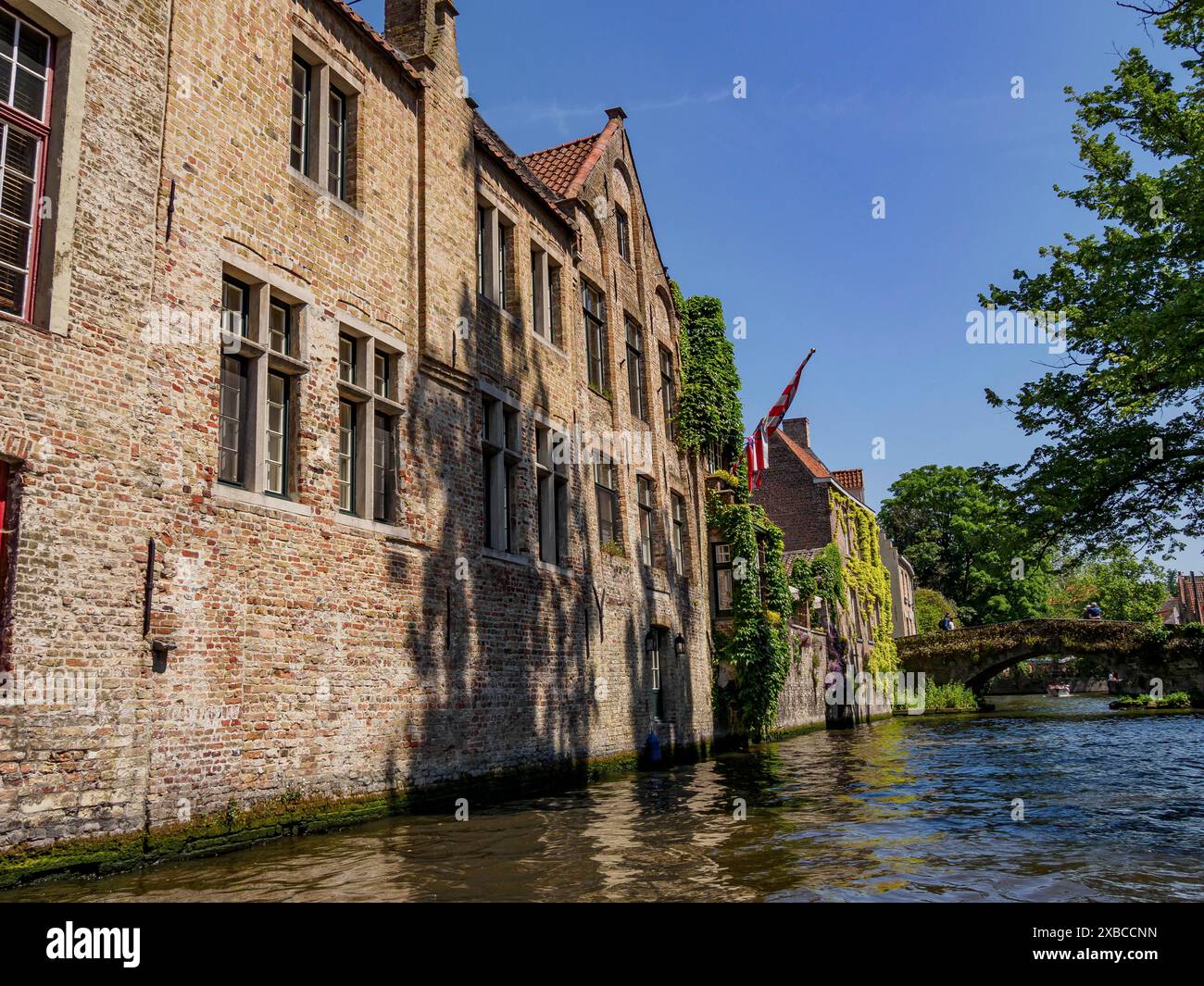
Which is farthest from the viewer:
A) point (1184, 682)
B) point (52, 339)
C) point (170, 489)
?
point (1184, 682)

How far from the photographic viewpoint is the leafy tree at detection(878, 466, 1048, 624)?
203 feet

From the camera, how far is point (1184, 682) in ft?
130

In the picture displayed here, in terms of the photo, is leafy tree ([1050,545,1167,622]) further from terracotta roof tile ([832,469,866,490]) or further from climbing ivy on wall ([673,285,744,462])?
climbing ivy on wall ([673,285,744,462])

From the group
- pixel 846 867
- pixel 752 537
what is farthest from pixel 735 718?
pixel 846 867

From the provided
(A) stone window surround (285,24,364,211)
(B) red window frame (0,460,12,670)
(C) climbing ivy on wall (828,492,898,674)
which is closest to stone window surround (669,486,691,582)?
(A) stone window surround (285,24,364,211)

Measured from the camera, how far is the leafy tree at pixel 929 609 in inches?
2336

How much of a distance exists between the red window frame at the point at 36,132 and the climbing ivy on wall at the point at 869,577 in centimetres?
3621

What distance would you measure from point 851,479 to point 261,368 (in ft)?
147

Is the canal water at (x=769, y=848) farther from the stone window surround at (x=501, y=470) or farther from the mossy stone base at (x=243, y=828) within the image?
the stone window surround at (x=501, y=470)

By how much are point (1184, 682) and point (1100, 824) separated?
35.5 meters

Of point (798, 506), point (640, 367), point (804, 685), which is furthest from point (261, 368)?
point (798, 506)

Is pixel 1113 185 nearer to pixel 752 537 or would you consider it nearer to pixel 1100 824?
pixel 752 537

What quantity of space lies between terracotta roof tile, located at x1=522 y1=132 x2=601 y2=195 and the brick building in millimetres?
2368

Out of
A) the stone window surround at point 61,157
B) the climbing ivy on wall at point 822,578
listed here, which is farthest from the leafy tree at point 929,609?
the stone window surround at point 61,157
